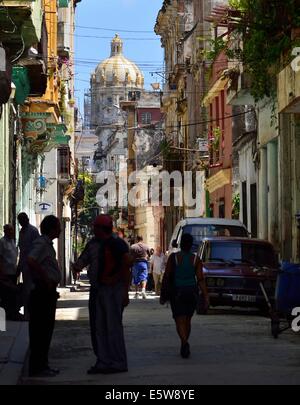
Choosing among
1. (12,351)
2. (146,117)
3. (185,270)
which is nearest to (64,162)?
(185,270)

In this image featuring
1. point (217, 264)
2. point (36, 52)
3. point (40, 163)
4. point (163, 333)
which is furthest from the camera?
point (40, 163)

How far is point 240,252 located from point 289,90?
3.61 metres

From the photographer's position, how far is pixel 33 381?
14.4 m

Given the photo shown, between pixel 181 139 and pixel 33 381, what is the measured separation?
180ft

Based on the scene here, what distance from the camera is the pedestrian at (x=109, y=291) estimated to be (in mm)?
15039

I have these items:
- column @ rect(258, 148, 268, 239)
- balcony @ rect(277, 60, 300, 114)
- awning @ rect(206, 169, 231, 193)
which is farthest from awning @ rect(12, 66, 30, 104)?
awning @ rect(206, 169, 231, 193)

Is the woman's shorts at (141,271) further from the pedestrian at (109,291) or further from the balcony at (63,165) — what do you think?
the balcony at (63,165)

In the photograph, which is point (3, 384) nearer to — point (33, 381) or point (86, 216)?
point (33, 381)

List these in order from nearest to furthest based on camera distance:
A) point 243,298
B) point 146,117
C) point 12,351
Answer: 1. point 12,351
2. point 243,298
3. point 146,117

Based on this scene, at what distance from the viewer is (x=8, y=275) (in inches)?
894

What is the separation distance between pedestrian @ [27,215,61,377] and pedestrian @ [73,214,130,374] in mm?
377

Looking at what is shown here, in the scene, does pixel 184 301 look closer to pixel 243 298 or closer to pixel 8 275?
pixel 8 275

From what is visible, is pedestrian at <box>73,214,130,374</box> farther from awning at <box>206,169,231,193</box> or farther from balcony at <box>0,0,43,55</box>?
awning at <box>206,169,231,193</box>

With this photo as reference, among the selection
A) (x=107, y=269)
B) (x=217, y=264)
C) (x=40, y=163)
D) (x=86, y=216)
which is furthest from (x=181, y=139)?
(x=86, y=216)
